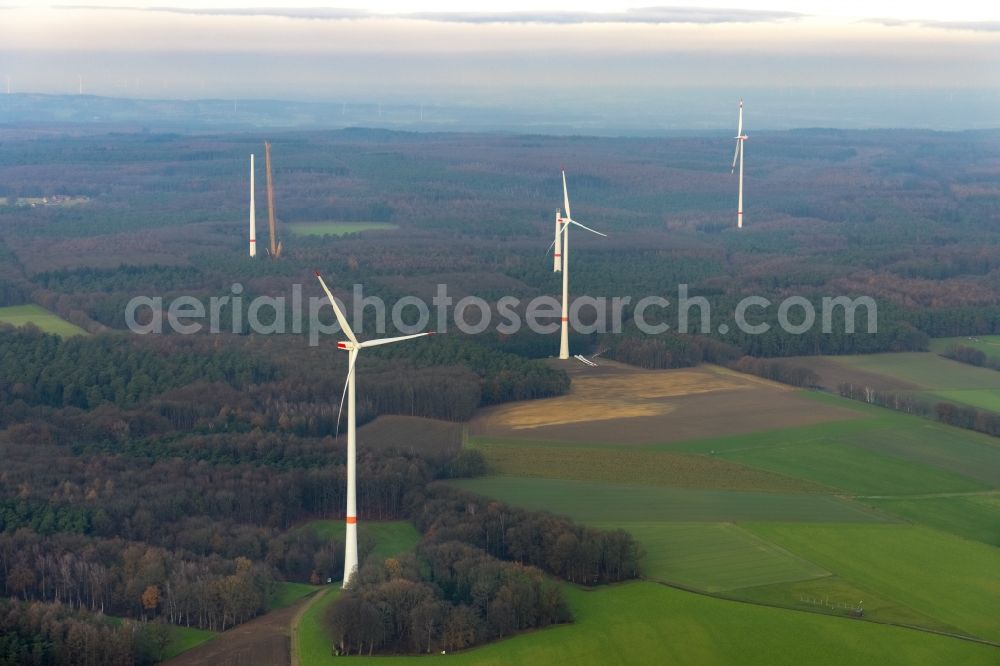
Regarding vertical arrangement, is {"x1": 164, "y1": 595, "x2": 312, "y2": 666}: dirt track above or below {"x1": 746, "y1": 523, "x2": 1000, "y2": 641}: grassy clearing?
below

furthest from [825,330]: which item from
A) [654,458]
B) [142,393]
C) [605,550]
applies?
[605,550]

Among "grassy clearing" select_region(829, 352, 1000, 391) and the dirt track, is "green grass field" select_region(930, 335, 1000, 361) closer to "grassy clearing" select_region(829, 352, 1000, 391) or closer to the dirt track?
"grassy clearing" select_region(829, 352, 1000, 391)

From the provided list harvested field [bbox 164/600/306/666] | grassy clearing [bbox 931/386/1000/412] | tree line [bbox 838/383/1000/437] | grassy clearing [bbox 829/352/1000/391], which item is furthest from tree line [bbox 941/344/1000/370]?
harvested field [bbox 164/600/306/666]

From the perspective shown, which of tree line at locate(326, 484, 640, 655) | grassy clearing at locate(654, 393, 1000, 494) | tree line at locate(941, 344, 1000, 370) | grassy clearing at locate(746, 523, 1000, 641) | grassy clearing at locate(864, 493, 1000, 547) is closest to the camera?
tree line at locate(326, 484, 640, 655)

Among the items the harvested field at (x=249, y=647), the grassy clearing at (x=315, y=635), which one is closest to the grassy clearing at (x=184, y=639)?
the harvested field at (x=249, y=647)

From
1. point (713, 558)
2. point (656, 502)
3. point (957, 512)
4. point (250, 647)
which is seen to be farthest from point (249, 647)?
point (957, 512)

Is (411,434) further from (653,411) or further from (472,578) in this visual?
(472,578)
